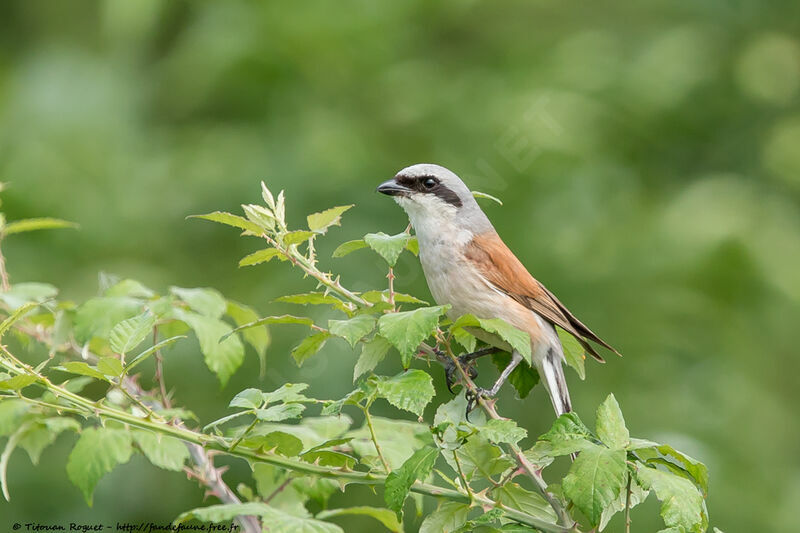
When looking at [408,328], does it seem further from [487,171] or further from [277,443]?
[487,171]

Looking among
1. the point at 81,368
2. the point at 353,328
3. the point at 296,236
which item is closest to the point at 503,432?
the point at 353,328

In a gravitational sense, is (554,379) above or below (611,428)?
below

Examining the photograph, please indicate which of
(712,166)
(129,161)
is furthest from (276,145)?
(712,166)

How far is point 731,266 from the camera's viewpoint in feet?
16.7

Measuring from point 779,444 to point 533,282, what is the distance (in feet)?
9.76

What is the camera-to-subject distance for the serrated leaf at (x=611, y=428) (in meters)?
1.73

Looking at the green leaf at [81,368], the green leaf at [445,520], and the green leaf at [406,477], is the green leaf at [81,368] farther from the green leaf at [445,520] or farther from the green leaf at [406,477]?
the green leaf at [445,520]

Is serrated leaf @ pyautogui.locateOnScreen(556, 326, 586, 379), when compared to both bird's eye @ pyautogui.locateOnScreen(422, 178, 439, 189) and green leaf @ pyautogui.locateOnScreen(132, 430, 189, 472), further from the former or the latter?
green leaf @ pyautogui.locateOnScreen(132, 430, 189, 472)

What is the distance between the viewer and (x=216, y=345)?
2322 millimetres

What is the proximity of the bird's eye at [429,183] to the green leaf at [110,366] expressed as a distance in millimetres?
1599

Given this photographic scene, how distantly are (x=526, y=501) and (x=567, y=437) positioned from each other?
0.82ft

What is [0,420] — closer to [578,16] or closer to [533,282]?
[533,282]

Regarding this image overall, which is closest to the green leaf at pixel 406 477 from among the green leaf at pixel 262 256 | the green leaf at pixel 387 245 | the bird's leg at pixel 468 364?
the green leaf at pixel 387 245

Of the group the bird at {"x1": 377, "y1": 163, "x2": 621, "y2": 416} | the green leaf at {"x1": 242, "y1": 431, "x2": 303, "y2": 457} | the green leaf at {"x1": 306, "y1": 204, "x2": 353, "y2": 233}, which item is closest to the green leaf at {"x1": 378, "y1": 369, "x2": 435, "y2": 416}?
the green leaf at {"x1": 242, "y1": 431, "x2": 303, "y2": 457}
